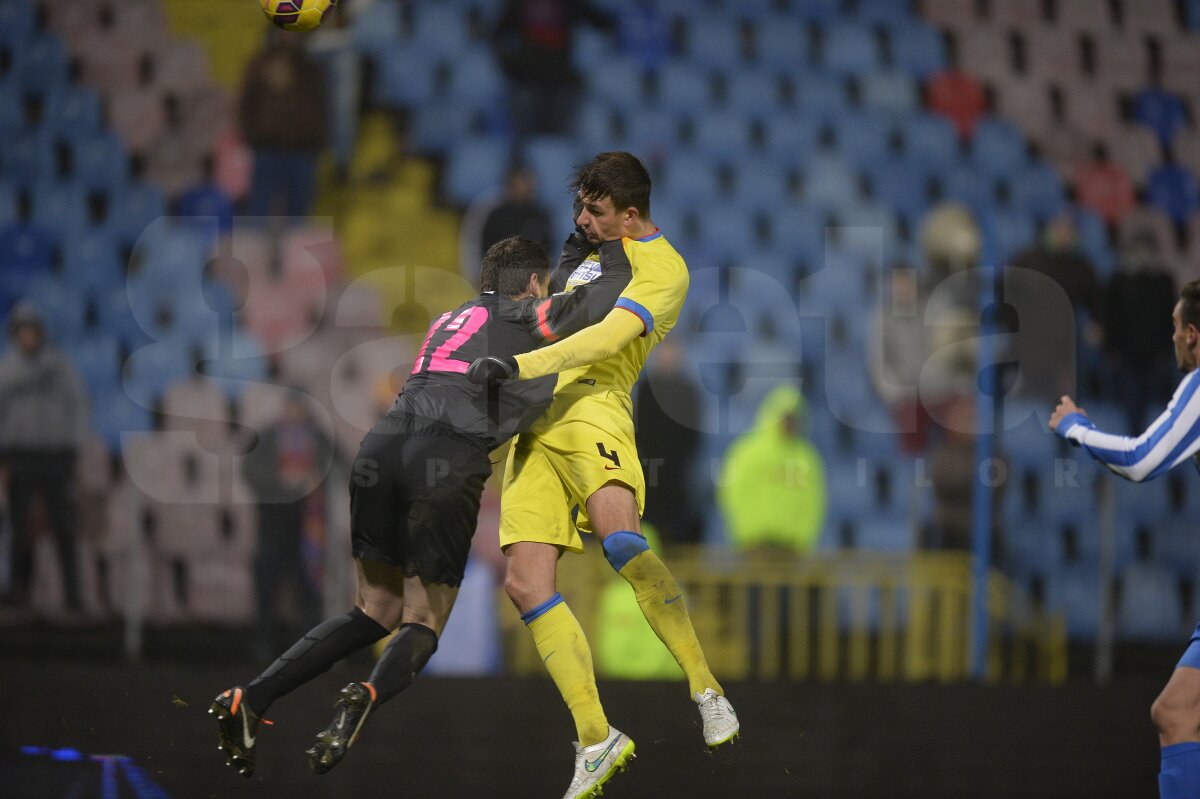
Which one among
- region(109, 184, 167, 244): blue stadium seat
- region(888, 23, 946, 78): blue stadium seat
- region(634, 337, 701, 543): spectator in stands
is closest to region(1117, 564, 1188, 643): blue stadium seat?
region(634, 337, 701, 543): spectator in stands

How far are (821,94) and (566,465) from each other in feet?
22.9

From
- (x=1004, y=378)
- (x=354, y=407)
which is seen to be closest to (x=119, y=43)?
(x=354, y=407)

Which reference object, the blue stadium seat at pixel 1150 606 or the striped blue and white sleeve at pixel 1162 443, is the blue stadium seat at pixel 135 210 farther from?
the striped blue and white sleeve at pixel 1162 443

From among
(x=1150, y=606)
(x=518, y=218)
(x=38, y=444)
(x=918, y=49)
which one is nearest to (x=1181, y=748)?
(x=1150, y=606)

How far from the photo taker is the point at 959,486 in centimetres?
834

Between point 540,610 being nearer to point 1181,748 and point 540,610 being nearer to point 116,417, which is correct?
point 1181,748

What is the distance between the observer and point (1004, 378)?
8453 mm

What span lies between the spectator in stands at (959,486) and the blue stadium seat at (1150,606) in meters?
0.93

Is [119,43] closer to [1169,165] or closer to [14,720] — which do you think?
[14,720]

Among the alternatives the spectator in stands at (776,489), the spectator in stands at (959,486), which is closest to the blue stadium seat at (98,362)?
the spectator in stands at (776,489)

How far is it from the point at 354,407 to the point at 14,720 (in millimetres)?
3855

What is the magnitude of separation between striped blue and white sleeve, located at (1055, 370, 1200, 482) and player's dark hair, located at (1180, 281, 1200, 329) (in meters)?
0.17

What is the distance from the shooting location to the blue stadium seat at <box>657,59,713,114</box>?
10.7 m

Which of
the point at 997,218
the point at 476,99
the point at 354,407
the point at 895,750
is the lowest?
the point at 895,750
